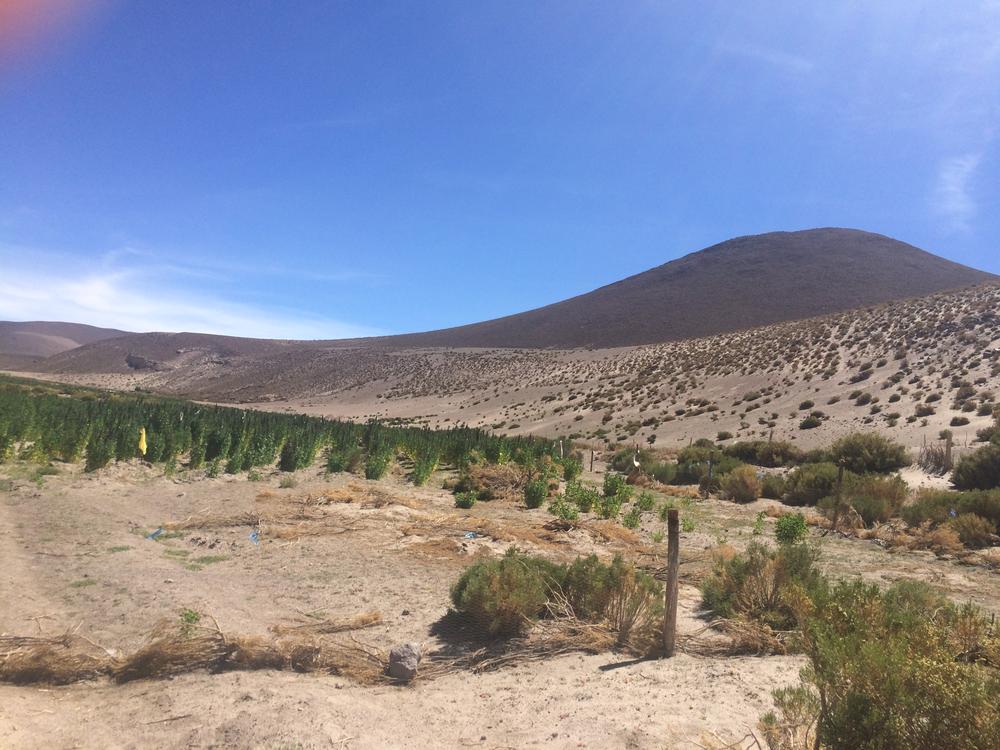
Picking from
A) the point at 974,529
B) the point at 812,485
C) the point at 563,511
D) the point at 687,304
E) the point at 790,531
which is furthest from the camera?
the point at 687,304

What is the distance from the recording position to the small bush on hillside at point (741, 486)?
1961 cm

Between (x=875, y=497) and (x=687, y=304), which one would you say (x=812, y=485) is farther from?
(x=687, y=304)

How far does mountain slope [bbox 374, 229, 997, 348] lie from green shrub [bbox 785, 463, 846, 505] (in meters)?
61.6

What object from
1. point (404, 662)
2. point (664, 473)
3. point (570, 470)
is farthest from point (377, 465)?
point (404, 662)

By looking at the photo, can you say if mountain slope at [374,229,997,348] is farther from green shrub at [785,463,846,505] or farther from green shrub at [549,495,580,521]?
green shrub at [549,495,580,521]

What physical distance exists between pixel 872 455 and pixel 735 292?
281 feet

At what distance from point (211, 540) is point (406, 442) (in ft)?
48.9

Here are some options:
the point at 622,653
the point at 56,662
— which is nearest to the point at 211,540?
the point at 56,662

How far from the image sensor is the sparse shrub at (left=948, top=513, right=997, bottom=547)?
41.0 ft

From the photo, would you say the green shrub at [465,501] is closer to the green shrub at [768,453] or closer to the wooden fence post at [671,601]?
the wooden fence post at [671,601]

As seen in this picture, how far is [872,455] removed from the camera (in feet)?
75.4

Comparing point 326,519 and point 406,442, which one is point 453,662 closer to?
point 326,519

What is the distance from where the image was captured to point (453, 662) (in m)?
6.82

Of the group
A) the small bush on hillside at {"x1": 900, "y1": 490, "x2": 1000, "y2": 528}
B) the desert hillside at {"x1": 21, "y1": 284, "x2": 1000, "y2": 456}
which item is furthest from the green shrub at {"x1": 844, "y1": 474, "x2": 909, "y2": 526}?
the desert hillside at {"x1": 21, "y1": 284, "x2": 1000, "y2": 456}
